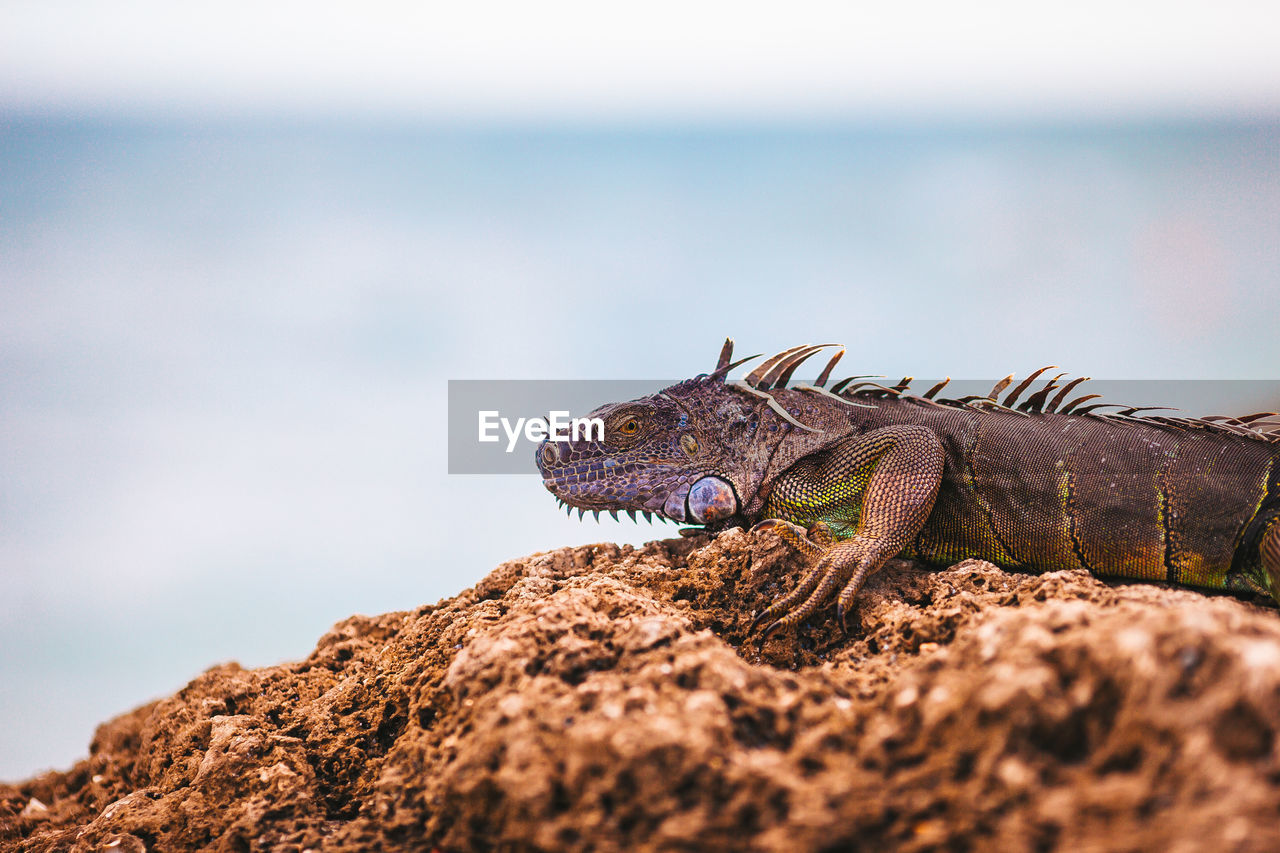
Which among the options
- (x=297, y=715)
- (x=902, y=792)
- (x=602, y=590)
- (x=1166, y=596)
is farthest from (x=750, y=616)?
(x=297, y=715)

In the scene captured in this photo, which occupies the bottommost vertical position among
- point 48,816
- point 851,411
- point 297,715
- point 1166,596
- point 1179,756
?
point 48,816

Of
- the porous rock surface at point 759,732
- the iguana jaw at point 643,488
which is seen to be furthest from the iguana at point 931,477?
the porous rock surface at point 759,732

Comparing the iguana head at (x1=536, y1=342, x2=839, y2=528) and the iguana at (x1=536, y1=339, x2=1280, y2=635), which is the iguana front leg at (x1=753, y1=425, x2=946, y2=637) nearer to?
the iguana at (x1=536, y1=339, x2=1280, y2=635)

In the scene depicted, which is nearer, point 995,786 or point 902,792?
point 995,786

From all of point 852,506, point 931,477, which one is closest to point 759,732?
point 931,477

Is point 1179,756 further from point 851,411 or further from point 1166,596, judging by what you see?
point 851,411

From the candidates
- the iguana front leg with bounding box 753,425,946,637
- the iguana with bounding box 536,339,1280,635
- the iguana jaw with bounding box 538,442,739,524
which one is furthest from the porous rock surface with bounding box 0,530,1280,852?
the iguana jaw with bounding box 538,442,739,524

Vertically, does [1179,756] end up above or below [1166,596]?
above
